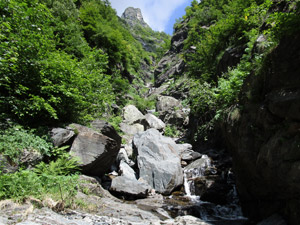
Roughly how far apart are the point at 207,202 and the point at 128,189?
365 cm

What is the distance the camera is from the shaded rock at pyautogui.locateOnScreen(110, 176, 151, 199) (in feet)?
26.9

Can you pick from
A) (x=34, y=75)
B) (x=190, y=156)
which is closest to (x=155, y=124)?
(x=190, y=156)

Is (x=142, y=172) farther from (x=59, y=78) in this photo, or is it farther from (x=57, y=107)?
(x=59, y=78)

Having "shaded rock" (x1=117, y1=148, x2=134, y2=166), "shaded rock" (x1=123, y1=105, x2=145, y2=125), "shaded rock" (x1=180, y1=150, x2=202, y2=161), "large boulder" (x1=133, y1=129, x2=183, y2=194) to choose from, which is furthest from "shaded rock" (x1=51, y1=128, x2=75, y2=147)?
"shaded rock" (x1=123, y1=105, x2=145, y2=125)

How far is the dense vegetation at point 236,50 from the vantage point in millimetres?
5045

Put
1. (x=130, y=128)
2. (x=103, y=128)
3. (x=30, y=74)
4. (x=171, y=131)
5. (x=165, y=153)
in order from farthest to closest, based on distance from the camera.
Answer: (x=171, y=131), (x=130, y=128), (x=165, y=153), (x=103, y=128), (x=30, y=74)

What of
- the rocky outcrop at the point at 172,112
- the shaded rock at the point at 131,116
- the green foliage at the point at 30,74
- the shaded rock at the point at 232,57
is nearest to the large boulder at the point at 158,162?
the green foliage at the point at 30,74

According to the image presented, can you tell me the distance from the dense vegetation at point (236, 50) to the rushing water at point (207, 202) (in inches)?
122

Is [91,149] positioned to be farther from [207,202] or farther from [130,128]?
[130,128]

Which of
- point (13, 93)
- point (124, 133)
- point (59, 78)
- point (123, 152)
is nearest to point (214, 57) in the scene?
point (124, 133)

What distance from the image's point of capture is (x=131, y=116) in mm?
19453

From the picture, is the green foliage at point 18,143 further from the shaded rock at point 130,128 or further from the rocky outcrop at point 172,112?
the rocky outcrop at point 172,112

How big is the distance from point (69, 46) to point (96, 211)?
12.7 metres

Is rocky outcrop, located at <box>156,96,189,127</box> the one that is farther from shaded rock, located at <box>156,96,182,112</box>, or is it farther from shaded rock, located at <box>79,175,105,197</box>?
shaded rock, located at <box>79,175,105,197</box>
